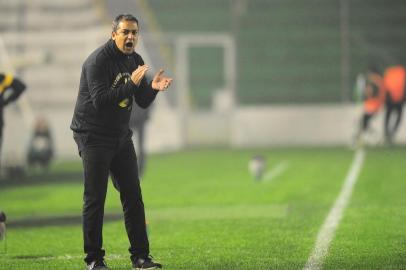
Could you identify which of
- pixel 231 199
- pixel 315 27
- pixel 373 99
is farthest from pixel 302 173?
pixel 315 27

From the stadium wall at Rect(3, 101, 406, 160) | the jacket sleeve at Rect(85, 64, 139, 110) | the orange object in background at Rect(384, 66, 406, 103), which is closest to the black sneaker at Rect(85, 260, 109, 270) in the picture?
the jacket sleeve at Rect(85, 64, 139, 110)

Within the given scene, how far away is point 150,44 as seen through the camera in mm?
30203

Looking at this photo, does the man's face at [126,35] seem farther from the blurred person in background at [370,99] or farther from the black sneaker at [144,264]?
the blurred person in background at [370,99]

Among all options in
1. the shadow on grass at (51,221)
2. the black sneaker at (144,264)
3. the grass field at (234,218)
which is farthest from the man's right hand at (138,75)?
the shadow on grass at (51,221)

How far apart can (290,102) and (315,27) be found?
2289 millimetres

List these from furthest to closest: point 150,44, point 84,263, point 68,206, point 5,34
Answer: point 150,44, point 5,34, point 68,206, point 84,263

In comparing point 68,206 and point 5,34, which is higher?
point 5,34

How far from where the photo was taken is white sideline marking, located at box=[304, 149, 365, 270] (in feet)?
28.0

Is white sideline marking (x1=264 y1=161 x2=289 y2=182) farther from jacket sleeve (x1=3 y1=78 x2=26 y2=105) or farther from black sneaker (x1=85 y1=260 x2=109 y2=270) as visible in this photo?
black sneaker (x1=85 y1=260 x2=109 y2=270)

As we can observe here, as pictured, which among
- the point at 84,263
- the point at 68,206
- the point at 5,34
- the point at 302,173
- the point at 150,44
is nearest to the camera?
the point at 84,263

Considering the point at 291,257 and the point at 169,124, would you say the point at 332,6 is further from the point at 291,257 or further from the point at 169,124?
the point at 291,257

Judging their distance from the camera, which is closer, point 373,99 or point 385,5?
point 373,99

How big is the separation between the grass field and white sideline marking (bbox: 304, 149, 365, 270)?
0.07m

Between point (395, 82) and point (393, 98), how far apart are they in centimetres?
186
